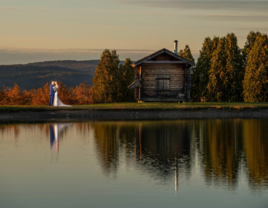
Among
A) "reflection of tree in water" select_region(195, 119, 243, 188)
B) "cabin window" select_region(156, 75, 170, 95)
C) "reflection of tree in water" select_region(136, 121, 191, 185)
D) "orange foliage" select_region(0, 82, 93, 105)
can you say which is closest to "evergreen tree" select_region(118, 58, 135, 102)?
"orange foliage" select_region(0, 82, 93, 105)

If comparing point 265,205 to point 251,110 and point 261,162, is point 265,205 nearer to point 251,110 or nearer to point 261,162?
point 261,162

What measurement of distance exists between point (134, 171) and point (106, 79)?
4233 cm

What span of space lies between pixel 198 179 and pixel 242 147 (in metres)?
7.20

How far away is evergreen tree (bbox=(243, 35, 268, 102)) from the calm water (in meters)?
31.9

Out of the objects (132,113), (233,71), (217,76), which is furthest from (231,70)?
(132,113)

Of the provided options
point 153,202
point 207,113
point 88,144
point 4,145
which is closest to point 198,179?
point 153,202

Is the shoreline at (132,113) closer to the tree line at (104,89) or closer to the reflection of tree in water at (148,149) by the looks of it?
the tree line at (104,89)

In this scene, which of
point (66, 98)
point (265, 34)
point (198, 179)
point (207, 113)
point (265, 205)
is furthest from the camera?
point (265, 34)

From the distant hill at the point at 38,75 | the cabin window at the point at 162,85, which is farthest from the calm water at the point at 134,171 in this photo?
the distant hill at the point at 38,75

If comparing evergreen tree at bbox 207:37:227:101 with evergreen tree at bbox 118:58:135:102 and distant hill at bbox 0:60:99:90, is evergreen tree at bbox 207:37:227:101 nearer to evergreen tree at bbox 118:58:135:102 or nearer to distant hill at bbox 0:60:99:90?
evergreen tree at bbox 118:58:135:102

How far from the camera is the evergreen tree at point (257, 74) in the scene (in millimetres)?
53469

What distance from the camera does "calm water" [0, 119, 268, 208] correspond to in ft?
33.3

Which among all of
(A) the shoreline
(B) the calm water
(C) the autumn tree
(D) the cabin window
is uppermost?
(C) the autumn tree

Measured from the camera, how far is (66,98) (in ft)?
172
